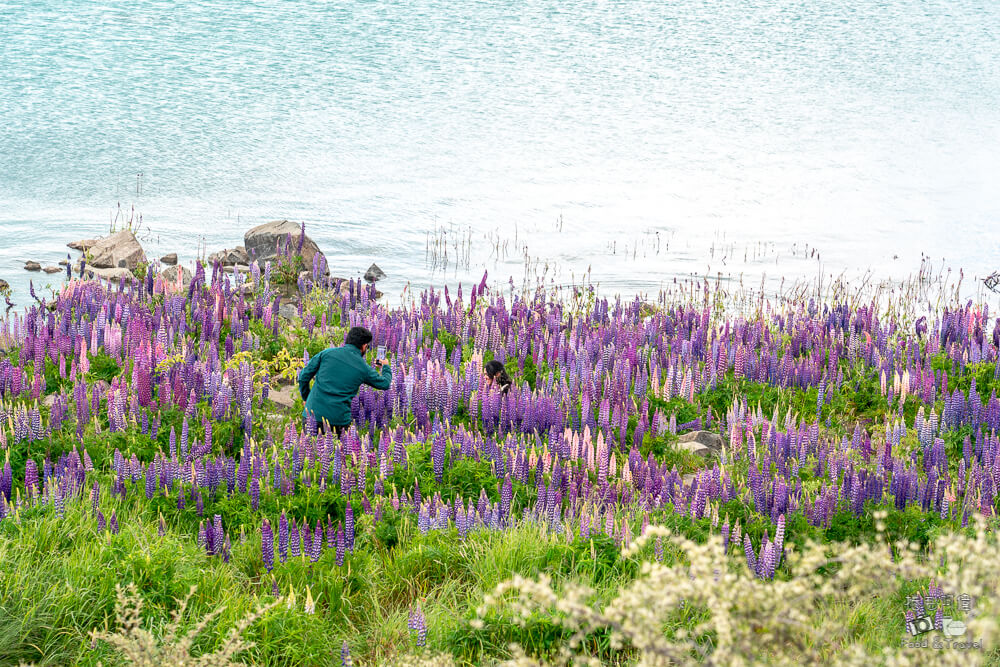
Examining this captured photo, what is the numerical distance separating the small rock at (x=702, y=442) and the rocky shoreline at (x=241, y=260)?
7603mm

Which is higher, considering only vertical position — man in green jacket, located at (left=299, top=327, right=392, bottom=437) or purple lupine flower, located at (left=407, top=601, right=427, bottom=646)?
man in green jacket, located at (left=299, top=327, right=392, bottom=437)

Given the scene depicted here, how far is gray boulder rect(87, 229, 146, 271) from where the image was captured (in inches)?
715

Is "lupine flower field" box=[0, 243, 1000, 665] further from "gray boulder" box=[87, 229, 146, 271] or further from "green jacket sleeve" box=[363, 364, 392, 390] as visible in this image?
"gray boulder" box=[87, 229, 146, 271]

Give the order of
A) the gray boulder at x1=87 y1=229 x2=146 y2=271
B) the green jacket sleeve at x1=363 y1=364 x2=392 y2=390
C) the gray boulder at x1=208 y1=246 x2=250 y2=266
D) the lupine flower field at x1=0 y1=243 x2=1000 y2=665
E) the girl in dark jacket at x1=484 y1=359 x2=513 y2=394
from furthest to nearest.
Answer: the gray boulder at x1=208 y1=246 x2=250 y2=266, the gray boulder at x1=87 y1=229 x2=146 y2=271, the girl in dark jacket at x1=484 y1=359 x2=513 y2=394, the green jacket sleeve at x1=363 y1=364 x2=392 y2=390, the lupine flower field at x1=0 y1=243 x2=1000 y2=665

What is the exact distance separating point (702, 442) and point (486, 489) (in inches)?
100

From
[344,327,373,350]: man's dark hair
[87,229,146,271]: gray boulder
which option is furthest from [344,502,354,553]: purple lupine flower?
[87,229,146,271]: gray boulder

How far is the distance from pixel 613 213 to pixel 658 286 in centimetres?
918

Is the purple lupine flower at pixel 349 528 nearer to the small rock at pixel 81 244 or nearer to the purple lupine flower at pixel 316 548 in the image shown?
the purple lupine flower at pixel 316 548

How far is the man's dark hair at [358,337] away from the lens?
9312 millimetres

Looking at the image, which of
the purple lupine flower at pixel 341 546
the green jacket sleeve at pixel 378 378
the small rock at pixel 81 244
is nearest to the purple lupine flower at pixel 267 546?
the purple lupine flower at pixel 341 546

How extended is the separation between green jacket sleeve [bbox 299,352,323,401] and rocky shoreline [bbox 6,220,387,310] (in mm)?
5586

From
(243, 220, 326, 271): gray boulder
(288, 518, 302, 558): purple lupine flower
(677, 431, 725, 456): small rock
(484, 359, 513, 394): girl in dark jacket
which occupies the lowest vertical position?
(288, 518, 302, 558): purple lupine flower

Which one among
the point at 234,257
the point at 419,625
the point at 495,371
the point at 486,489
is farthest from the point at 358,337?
the point at 234,257

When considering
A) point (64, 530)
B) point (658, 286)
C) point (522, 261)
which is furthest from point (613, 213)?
point (64, 530)
